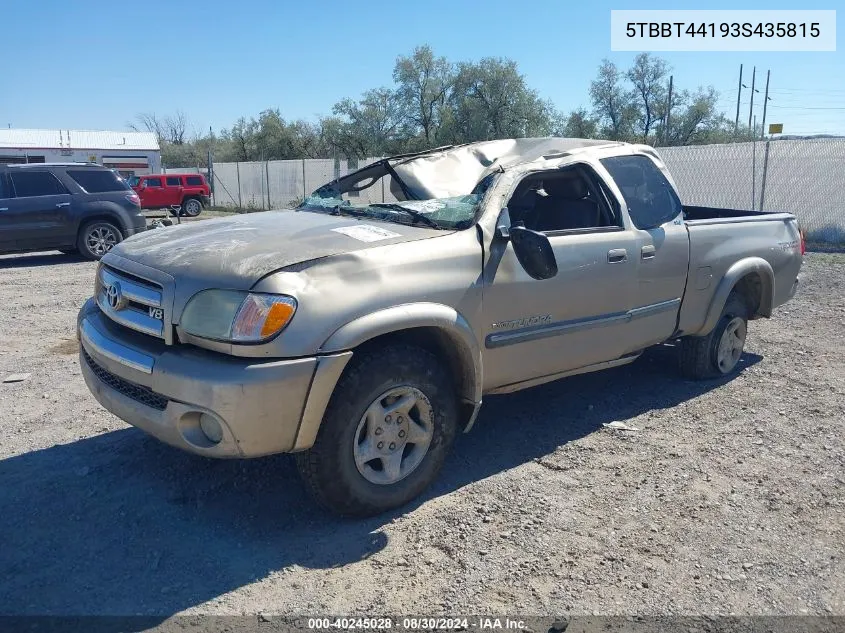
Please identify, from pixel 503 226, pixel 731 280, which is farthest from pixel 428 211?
pixel 731 280

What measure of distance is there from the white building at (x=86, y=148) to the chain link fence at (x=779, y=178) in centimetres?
2822

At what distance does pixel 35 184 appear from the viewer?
12.6 metres

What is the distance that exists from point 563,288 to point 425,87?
1507 inches

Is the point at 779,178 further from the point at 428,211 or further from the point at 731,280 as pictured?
the point at 428,211

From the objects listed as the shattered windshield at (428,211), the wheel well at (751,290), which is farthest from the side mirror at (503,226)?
the wheel well at (751,290)

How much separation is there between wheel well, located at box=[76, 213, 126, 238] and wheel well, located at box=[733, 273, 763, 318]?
35.9 feet

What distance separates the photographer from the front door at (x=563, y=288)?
3973mm

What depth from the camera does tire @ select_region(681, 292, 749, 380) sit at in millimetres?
5773

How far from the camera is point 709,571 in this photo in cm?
320

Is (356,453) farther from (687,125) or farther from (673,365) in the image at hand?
(687,125)

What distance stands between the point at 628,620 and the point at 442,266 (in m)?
1.82

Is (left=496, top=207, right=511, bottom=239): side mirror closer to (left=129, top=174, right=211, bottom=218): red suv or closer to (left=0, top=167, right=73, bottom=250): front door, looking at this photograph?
(left=0, top=167, right=73, bottom=250): front door

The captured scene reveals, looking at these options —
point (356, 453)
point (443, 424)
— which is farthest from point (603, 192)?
point (356, 453)

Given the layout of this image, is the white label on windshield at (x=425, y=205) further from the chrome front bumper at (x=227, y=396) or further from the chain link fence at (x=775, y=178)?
the chain link fence at (x=775, y=178)
